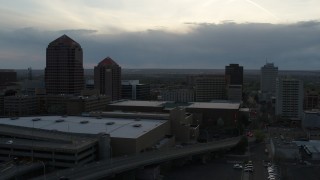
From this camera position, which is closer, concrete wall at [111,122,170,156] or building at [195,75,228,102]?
concrete wall at [111,122,170,156]

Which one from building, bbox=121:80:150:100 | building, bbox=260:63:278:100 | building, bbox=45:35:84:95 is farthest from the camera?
building, bbox=260:63:278:100

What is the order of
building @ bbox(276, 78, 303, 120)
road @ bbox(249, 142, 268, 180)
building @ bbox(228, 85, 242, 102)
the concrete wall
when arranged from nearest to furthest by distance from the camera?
road @ bbox(249, 142, 268, 180), the concrete wall, building @ bbox(276, 78, 303, 120), building @ bbox(228, 85, 242, 102)

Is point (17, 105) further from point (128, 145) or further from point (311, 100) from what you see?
point (311, 100)

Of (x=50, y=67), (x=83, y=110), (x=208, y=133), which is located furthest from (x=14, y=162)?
(x=50, y=67)

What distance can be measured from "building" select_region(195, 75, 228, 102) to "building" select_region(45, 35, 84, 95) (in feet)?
69.6

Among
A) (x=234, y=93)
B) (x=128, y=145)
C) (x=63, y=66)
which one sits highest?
(x=63, y=66)

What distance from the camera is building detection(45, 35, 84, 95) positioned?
232 ft

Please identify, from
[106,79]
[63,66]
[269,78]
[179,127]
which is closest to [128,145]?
[179,127]

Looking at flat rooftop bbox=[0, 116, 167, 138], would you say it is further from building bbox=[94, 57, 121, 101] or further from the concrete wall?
building bbox=[94, 57, 121, 101]

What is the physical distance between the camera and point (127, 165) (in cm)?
2636

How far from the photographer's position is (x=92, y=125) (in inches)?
1406

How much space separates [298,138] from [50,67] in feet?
141

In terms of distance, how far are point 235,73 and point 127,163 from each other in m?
80.5

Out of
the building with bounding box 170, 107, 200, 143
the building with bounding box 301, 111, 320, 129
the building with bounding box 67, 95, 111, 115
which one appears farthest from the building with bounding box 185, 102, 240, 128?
the building with bounding box 67, 95, 111, 115
